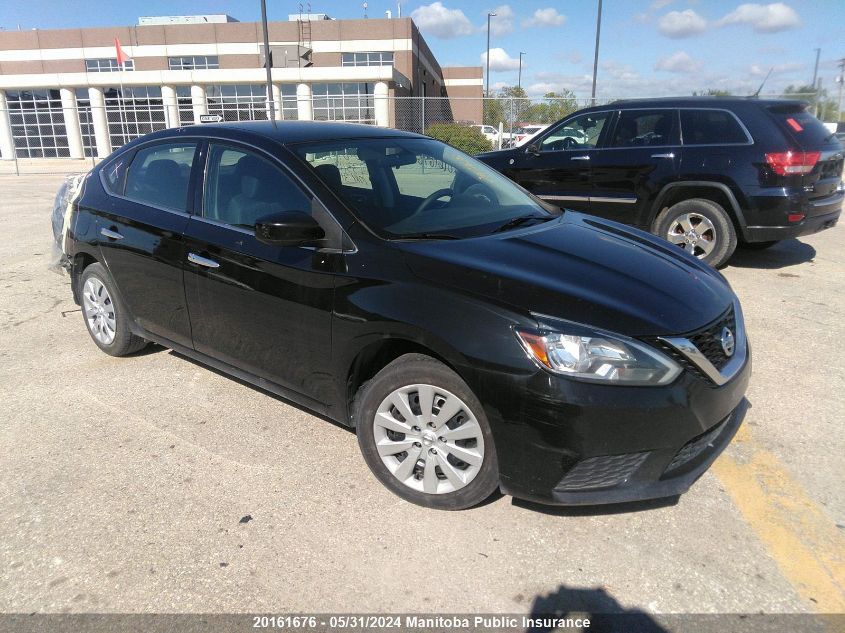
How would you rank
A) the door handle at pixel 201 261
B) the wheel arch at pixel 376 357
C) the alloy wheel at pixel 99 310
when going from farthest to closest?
the alloy wheel at pixel 99 310 → the door handle at pixel 201 261 → the wheel arch at pixel 376 357

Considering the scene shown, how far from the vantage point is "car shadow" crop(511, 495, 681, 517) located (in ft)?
9.00

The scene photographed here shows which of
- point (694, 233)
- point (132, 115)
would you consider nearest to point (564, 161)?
point (694, 233)

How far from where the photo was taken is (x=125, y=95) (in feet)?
129

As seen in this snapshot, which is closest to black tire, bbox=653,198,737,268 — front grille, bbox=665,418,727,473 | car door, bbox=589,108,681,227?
car door, bbox=589,108,681,227

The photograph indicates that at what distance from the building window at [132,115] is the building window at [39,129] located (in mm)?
3131

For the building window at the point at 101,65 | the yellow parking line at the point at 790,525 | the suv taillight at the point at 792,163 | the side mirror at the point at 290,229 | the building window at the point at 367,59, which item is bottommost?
the yellow parking line at the point at 790,525

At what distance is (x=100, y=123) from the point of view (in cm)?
3788

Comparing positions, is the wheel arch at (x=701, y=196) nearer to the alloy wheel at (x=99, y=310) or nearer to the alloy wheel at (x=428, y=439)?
the alloy wheel at (x=428, y=439)

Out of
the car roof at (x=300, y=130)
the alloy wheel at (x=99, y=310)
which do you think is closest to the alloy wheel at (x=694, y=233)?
the car roof at (x=300, y=130)

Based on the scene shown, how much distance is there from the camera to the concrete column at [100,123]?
36.2 metres

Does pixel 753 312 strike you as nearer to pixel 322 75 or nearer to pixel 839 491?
pixel 839 491

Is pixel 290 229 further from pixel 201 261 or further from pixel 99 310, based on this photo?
pixel 99 310

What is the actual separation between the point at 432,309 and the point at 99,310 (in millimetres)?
3063

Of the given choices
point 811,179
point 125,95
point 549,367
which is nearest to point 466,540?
point 549,367
